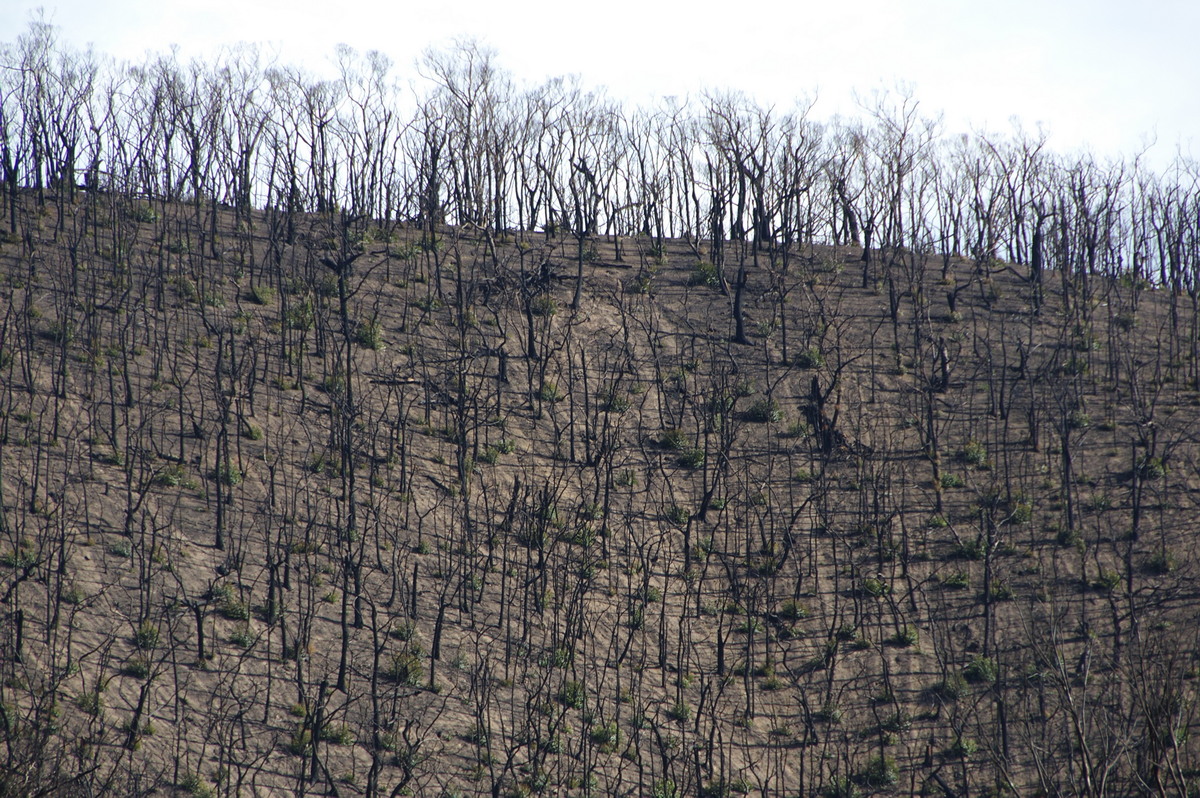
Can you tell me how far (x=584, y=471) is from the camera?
1180 inches

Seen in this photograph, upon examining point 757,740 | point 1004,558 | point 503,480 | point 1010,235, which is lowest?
point 757,740

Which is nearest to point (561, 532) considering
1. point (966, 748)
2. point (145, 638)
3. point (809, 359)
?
point (145, 638)

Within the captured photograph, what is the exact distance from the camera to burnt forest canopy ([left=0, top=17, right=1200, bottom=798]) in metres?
19.6

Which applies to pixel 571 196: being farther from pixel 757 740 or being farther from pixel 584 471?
pixel 757 740

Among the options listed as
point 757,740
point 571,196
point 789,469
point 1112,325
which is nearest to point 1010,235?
point 1112,325

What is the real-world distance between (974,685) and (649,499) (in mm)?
9456

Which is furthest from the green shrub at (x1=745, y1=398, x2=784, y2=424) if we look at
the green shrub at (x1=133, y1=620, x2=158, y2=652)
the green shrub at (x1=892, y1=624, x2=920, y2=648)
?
the green shrub at (x1=133, y1=620, x2=158, y2=652)

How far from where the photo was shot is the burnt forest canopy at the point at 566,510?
19.6 m

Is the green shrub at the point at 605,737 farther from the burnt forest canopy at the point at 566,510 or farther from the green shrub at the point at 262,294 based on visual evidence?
the green shrub at the point at 262,294

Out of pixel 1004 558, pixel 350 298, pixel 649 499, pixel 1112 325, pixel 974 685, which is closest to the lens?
pixel 974 685

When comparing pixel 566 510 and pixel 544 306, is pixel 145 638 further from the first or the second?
pixel 544 306

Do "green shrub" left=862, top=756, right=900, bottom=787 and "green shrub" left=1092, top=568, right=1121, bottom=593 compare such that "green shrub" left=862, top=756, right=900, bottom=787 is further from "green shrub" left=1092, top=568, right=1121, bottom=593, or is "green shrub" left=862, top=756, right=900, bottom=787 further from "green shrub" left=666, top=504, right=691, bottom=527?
"green shrub" left=666, top=504, right=691, bottom=527

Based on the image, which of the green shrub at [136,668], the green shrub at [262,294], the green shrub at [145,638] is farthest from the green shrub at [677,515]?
the green shrub at [262,294]

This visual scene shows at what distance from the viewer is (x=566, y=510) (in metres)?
27.8
